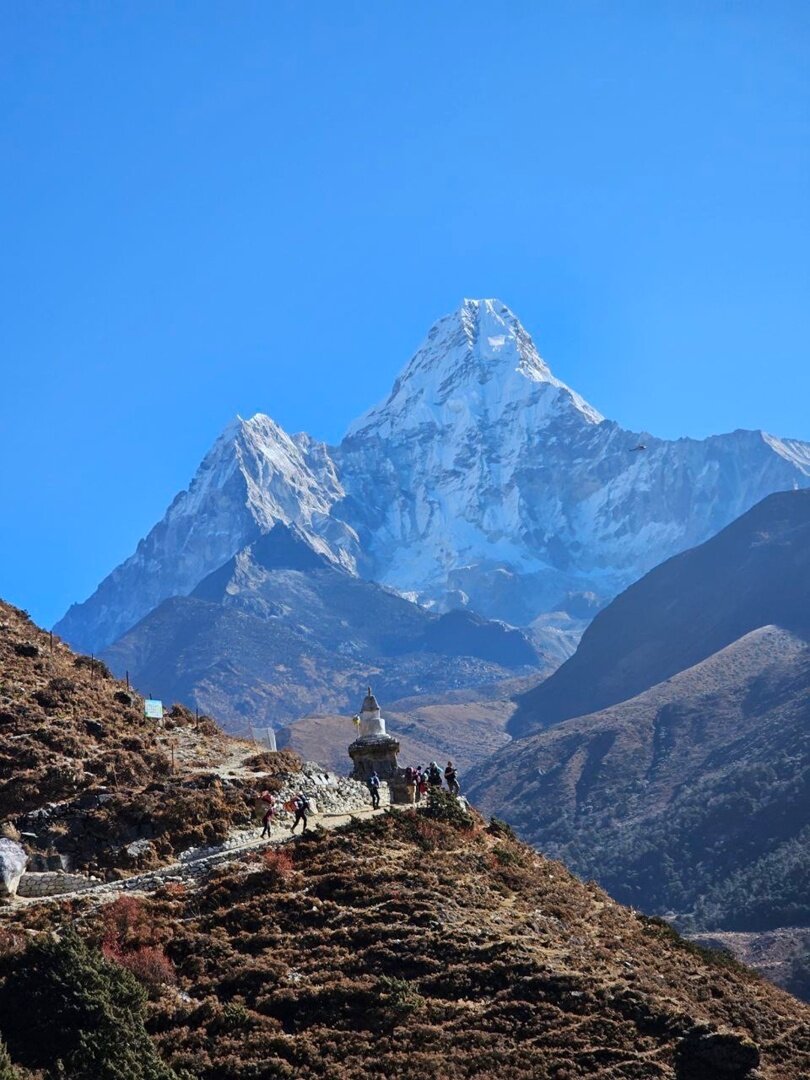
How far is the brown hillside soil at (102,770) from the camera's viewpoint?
37.8 metres

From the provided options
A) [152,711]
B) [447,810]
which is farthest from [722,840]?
[447,810]

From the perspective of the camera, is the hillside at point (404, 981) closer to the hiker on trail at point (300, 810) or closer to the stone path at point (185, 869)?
the stone path at point (185, 869)

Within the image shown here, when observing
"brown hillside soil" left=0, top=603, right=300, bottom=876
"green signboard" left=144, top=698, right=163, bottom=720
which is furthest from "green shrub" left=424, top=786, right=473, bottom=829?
"green signboard" left=144, top=698, right=163, bottom=720

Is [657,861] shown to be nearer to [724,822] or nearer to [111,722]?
[724,822]

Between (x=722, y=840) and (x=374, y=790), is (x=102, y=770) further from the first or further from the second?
(x=722, y=840)

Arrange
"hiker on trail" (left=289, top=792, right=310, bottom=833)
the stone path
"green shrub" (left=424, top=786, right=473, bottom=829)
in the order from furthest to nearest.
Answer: "green shrub" (left=424, top=786, right=473, bottom=829), "hiker on trail" (left=289, top=792, right=310, bottom=833), the stone path

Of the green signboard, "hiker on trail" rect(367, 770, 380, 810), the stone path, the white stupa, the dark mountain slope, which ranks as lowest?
the stone path

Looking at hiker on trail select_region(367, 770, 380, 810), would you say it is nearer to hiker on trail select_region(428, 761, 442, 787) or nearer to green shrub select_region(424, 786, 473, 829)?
green shrub select_region(424, 786, 473, 829)

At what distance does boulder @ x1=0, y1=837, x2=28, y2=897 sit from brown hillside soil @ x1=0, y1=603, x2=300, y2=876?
1.34 meters

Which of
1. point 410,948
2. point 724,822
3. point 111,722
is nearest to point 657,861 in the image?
point 724,822

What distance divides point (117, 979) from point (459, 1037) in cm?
656

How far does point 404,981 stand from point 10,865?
10321 mm

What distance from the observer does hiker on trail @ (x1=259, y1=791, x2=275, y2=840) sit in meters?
38.7

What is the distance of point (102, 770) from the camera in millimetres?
41188
